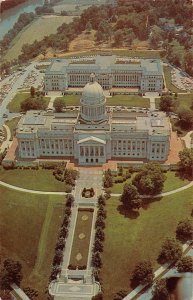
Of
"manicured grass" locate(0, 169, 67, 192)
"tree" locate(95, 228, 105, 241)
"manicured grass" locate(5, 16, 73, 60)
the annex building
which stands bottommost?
"tree" locate(95, 228, 105, 241)

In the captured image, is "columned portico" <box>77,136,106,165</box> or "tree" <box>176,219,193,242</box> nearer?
"tree" <box>176,219,193,242</box>

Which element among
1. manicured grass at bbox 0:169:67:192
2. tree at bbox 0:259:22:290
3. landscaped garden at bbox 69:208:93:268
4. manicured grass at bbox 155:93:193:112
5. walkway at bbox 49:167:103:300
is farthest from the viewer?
manicured grass at bbox 155:93:193:112

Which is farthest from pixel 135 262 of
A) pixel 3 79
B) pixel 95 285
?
pixel 3 79

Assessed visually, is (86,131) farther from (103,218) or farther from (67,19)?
(67,19)

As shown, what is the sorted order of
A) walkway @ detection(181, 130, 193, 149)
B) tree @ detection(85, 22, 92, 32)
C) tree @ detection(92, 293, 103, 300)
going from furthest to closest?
tree @ detection(85, 22, 92, 32) < walkway @ detection(181, 130, 193, 149) < tree @ detection(92, 293, 103, 300)

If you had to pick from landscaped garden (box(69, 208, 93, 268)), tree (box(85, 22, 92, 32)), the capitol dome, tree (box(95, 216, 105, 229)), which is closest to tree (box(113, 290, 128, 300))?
landscaped garden (box(69, 208, 93, 268))

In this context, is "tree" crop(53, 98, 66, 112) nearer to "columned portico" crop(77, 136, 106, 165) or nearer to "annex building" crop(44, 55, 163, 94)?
"annex building" crop(44, 55, 163, 94)

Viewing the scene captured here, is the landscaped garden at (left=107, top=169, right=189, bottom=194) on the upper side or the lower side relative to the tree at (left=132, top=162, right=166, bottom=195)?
lower

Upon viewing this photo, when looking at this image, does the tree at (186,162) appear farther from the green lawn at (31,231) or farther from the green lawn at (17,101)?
the green lawn at (17,101)

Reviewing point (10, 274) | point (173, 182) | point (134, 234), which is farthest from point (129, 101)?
point (10, 274)
